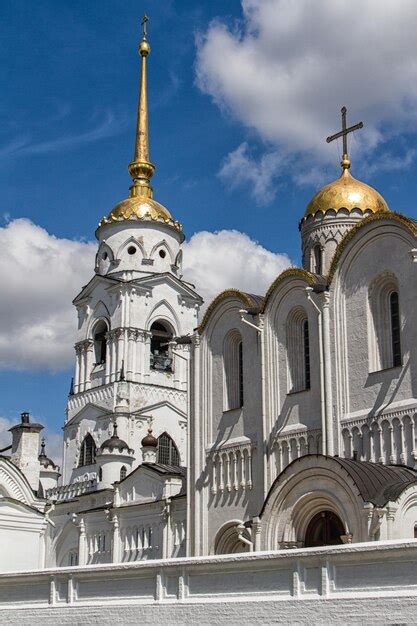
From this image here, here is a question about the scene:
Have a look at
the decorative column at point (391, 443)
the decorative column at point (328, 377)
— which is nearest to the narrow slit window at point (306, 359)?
the decorative column at point (328, 377)

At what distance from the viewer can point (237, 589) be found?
1348cm

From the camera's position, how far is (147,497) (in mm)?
33125

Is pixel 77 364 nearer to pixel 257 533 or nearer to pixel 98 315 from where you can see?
pixel 98 315

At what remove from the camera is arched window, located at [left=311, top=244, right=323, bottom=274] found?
99.0 feet

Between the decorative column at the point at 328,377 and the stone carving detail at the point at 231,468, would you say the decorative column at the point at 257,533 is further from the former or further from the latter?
the stone carving detail at the point at 231,468

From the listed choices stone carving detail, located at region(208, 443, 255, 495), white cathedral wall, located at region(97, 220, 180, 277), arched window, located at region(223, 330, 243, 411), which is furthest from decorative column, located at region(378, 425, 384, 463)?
white cathedral wall, located at region(97, 220, 180, 277)

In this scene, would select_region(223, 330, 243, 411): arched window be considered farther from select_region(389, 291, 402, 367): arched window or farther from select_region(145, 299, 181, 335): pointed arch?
select_region(145, 299, 181, 335): pointed arch

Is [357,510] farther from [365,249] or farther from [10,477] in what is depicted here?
[10,477]

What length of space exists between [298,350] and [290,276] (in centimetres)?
197

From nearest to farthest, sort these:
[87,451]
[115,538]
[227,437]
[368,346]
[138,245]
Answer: [368,346] < [227,437] < [115,538] < [87,451] < [138,245]

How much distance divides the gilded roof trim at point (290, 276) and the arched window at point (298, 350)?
0.85m

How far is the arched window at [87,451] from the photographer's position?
43.5 m

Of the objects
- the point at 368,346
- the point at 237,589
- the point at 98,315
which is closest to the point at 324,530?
the point at 368,346

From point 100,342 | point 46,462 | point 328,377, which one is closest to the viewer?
point 328,377
